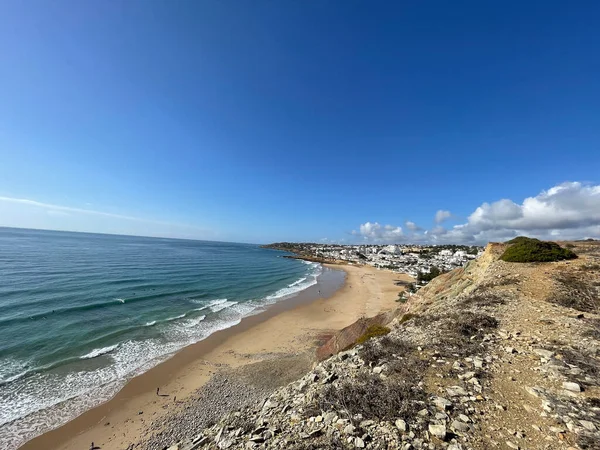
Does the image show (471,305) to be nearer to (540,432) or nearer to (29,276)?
(540,432)

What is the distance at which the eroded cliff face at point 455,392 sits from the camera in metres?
4.70

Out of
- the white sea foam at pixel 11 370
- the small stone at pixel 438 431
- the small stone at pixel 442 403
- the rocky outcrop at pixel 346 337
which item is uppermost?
the small stone at pixel 442 403

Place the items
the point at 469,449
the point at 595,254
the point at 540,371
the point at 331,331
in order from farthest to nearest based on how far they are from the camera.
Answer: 1. the point at 331,331
2. the point at 595,254
3. the point at 540,371
4. the point at 469,449

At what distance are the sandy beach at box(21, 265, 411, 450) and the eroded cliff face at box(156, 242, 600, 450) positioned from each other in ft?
28.3

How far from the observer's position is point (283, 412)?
639cm

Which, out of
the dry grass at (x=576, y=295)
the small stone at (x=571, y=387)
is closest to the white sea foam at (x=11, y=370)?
the small stone at (x=571, y=387)

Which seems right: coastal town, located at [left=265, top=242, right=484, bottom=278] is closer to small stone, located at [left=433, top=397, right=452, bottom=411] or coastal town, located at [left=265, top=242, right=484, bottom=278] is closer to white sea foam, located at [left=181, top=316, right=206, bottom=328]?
white sea foam, located at [left=181, top=316, right=206, bottom=328]

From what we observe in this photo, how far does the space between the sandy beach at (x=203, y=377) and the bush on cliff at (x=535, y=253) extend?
16.1 metres

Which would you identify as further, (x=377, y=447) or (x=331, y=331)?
(x=331, y=331)

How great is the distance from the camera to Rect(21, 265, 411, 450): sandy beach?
12117mm

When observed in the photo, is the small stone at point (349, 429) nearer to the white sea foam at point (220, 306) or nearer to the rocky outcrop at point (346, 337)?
the rocky outcrop at point (346, 337)

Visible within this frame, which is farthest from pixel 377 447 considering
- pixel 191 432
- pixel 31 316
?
pixel 31 316

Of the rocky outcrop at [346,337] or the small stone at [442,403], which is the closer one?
the small stone at [442,403]

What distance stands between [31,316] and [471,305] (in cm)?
3477
